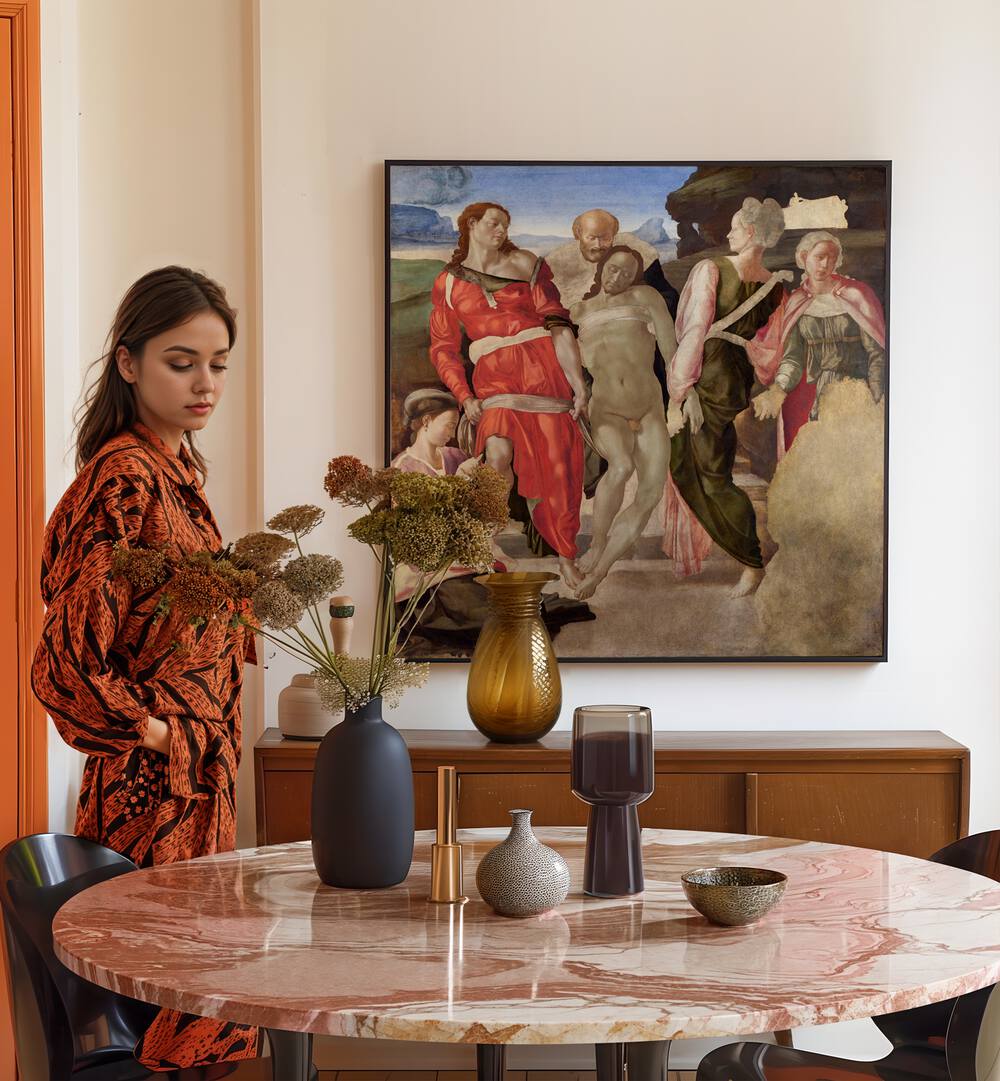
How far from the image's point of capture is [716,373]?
3436mm

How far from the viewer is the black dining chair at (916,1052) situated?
2.00 m

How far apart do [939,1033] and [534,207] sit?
2336 millimetres

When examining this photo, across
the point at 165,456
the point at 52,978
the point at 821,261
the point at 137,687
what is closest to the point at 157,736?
the point at 137,687

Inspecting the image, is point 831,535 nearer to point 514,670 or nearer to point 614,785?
point 514,670

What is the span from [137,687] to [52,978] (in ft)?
1.77

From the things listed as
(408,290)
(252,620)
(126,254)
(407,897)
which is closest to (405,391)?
(408,290)

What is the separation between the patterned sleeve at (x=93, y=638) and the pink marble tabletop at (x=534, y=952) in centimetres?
32

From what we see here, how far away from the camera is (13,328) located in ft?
10.6

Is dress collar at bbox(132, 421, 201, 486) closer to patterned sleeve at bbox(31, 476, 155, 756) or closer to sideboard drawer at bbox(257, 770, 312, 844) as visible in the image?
patterned sleeve at bbox(31, 476, 155, 756)

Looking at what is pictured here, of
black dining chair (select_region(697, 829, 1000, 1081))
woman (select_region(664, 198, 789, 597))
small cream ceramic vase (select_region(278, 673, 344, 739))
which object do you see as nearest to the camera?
black dining chair (select_region(697, 829, 1000, 1081))

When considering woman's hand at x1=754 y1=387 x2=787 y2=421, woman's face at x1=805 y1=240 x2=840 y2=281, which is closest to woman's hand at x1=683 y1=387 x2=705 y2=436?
woman's hand at x1=754 y1=387 x2=787 y2=421

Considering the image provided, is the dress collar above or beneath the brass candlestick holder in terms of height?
above

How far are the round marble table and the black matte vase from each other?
4 cm

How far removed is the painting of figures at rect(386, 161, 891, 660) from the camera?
3436 mm
